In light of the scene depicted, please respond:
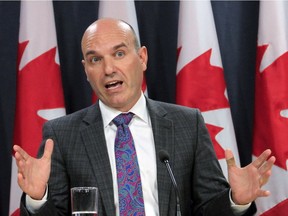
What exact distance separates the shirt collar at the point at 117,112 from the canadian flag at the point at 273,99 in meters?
0.83

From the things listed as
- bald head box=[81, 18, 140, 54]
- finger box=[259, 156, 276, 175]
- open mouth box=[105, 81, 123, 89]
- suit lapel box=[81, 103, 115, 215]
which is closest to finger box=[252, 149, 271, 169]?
finger box=[259, 156, 276, 175]

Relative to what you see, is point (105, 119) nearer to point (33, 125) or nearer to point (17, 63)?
point (33, 125)

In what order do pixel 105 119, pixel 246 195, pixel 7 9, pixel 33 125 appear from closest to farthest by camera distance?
pixel 246 195 → pixel 105 119 → pixel 33 125 → pixel 7 9

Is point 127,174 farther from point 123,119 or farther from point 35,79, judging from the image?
point 35,79

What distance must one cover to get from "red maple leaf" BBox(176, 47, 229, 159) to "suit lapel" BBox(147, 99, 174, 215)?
53 cm

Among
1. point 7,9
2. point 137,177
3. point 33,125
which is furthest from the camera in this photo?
point 7,9

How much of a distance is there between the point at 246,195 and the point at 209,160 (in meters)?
0.41

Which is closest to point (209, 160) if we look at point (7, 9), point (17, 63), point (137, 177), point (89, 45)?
point (137, 177)

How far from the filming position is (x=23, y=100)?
3.32 metres

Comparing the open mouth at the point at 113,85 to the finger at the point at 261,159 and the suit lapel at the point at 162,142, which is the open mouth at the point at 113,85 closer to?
the suit lapel at the point at 162,142

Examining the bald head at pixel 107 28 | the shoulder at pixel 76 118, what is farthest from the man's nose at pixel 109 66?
the shoulder at pixel 76 118

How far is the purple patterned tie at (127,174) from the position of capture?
2488mm

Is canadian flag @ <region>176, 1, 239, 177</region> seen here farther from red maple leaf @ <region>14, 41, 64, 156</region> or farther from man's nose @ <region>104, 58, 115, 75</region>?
man's nose @ <region>104, 58, 115, 75</region>

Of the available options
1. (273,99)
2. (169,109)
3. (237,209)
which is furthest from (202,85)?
(237,209)
